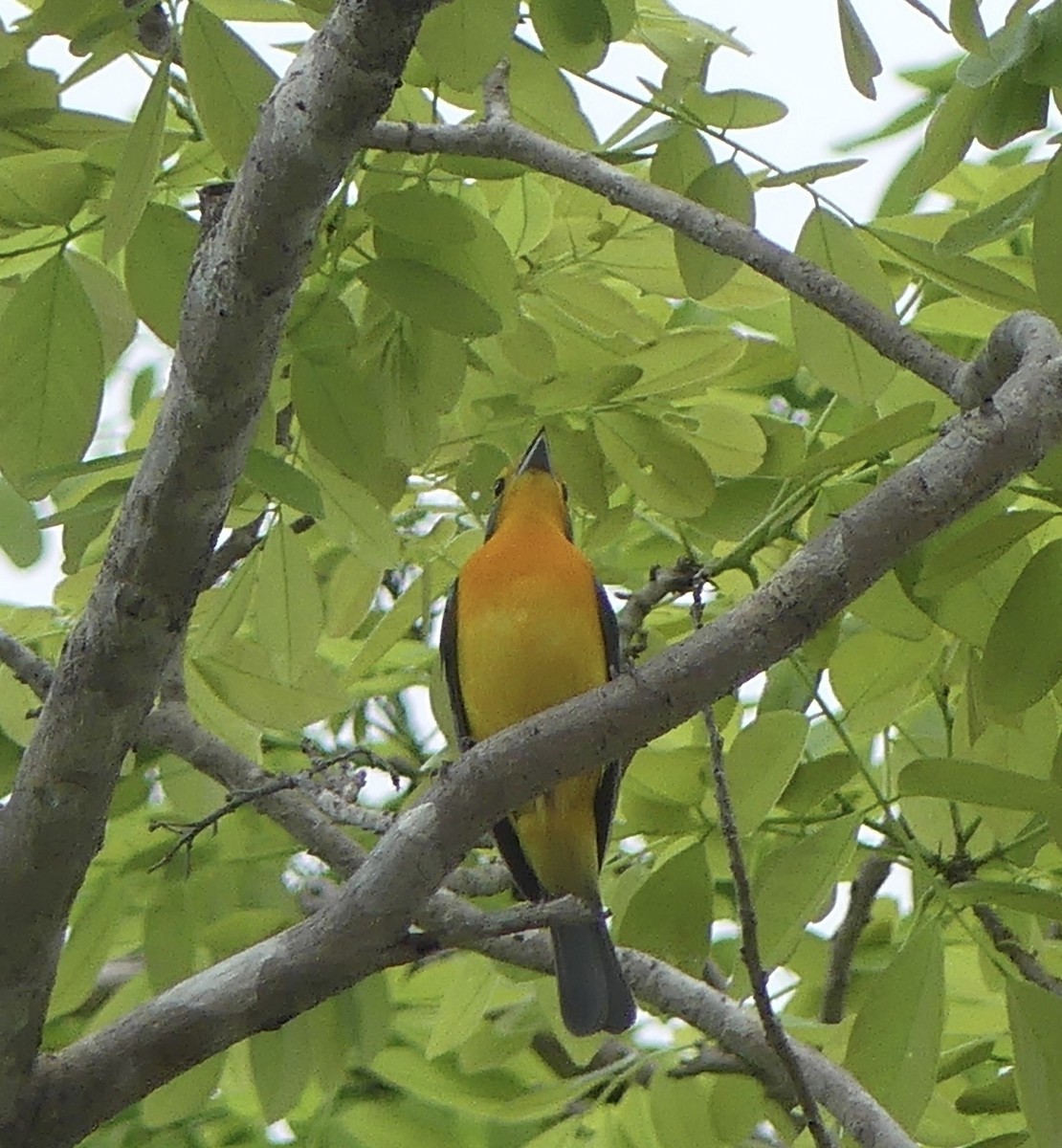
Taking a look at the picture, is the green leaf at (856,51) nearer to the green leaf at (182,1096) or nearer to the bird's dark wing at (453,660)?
the bird's dark wing at (453,660)

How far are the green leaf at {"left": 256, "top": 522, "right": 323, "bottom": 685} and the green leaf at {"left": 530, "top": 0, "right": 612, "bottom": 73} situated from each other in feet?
3.30

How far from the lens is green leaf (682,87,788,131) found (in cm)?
273

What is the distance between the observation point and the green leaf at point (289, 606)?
294 centimetres

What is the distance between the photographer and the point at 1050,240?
2.23 meters

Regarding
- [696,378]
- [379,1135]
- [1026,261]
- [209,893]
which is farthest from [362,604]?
[1026,261]

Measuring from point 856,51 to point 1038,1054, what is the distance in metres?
1.44

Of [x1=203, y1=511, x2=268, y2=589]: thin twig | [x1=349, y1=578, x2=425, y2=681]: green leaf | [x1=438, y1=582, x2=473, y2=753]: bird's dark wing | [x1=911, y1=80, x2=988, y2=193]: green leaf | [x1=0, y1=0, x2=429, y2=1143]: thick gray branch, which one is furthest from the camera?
[x1=438, y1=582, x2=473, y2=753]: bird's dark wing

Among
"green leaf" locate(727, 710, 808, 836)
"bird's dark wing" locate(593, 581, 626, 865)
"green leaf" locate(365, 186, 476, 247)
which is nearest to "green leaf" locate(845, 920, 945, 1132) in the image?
"green leaf" locate(727, 710, 808, 836)

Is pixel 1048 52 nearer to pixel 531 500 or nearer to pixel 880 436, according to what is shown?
pixel 880 436

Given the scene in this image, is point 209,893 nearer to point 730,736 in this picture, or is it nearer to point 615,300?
point 730,736

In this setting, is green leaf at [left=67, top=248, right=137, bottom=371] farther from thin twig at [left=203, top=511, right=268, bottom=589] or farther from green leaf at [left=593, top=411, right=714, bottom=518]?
green leaf at [left=593, top=411, right=714, bottom=518]

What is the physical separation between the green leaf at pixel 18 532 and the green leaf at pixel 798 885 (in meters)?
1.31

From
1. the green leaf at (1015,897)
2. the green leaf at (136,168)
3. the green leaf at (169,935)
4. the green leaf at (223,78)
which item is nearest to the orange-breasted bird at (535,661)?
A: the green leaf at (169,935)

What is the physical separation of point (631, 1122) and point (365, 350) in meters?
1.51
